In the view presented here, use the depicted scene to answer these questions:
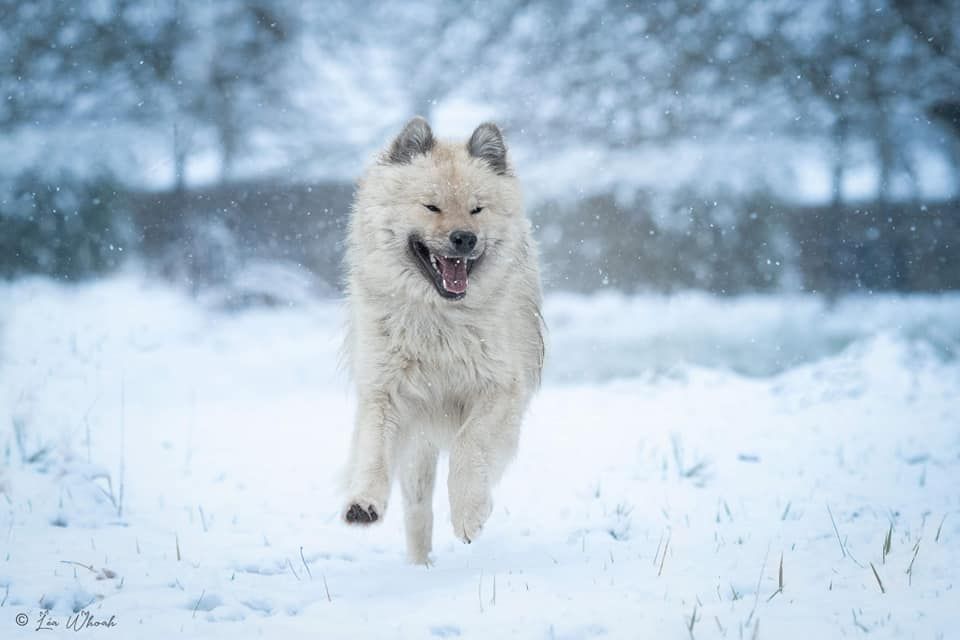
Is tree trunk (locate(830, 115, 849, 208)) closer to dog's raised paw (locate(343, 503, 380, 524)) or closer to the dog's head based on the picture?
the dog's head

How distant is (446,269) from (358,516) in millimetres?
1274

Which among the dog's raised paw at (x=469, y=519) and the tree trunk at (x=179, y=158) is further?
the tree trunk at (x=179, y=158)

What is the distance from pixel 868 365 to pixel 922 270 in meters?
2.09

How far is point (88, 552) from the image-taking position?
357cm

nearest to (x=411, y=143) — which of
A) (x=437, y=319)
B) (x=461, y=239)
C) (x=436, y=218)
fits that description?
(x=436, y=218)

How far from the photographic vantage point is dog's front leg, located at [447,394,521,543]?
347 centimetres

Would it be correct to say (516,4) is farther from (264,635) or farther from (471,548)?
(264,635)

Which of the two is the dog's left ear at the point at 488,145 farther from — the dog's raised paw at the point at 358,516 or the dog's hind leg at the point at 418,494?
the dog's raised paw at the point at 358,516

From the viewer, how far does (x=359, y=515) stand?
3.11 m

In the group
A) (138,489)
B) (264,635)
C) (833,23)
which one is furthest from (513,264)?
(833,23)

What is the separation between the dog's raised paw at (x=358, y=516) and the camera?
3104 mm

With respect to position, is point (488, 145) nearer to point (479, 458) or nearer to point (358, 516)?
point (479, 458)

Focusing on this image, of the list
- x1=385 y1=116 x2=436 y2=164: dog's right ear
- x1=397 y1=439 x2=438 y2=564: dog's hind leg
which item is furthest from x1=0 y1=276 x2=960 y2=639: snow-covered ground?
x1=385 y1=116 x2=436 y2=164: dog's right ear

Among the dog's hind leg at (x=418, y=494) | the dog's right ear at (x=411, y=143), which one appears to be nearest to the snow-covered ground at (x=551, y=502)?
the dog's hind leg at (x=418, y=494)
